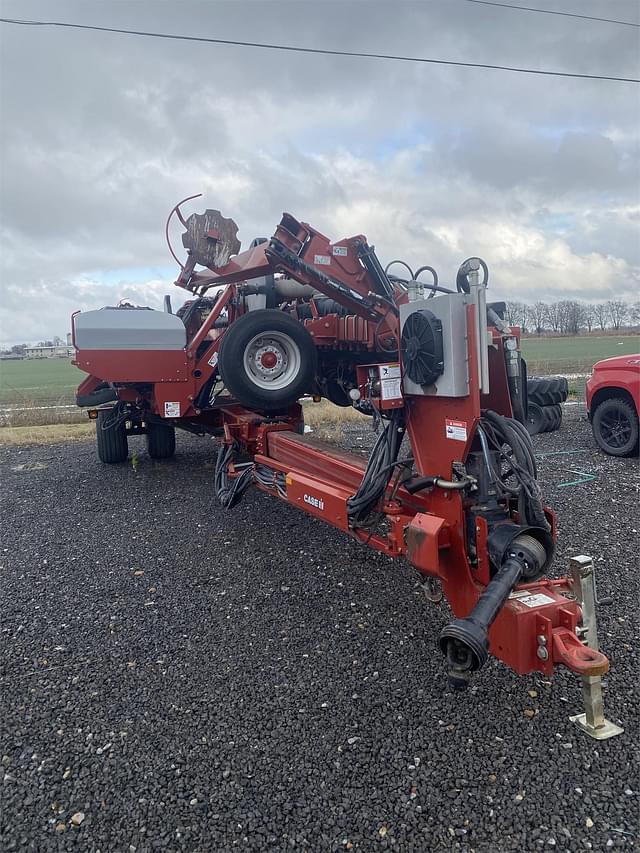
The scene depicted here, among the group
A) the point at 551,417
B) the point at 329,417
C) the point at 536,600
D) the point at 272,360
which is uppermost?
the point at 272,360

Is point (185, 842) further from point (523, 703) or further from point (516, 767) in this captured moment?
point (523, 703)

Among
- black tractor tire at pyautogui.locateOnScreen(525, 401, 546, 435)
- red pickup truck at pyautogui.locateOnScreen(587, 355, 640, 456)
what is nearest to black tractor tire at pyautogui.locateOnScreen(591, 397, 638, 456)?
red pickup truck at pyautogui.locateOnScreen(587, 355, 640, 456)

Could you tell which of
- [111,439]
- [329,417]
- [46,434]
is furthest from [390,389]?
[46,434]

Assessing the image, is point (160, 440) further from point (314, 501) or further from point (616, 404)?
point (616, 404)

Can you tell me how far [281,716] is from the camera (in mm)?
2588

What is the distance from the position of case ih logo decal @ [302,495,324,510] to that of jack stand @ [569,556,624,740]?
161 cm

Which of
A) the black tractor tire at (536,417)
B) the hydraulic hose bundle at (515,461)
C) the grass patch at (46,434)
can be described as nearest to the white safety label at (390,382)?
the hydraulic hose bundle at (515,461)

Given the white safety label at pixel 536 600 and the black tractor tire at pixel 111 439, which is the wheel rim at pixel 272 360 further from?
the black tractor tire at pixel 111 439

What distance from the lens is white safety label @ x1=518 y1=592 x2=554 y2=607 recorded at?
239 centimetres

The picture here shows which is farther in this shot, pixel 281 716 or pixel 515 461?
pixel 515 461

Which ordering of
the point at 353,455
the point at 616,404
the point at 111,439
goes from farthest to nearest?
the point at 111,439
the point at 616,404
the point at 353,455

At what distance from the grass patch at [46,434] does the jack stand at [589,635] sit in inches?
382

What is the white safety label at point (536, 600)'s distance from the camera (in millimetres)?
2391

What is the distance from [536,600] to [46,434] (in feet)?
35.0
